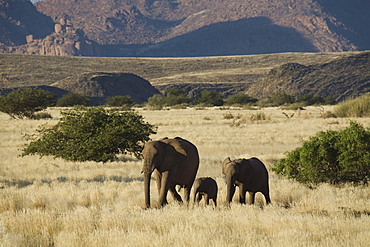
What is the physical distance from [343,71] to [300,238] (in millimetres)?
93990

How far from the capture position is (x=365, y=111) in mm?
35625

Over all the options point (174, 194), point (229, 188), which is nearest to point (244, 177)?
point (229, 188)

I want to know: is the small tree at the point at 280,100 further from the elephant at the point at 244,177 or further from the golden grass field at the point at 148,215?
the elephant at the point at 244,177

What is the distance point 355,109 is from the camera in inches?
1427

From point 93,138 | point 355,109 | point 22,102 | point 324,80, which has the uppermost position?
point 93,138

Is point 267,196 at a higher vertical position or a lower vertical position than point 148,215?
lower

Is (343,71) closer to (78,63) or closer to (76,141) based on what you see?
(78,63)

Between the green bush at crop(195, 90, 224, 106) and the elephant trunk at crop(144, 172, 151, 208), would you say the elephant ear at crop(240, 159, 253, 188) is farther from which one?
the green bush at crop(195, 90, 224, 106)

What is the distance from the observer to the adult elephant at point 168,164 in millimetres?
7941

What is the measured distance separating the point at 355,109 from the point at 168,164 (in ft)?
101

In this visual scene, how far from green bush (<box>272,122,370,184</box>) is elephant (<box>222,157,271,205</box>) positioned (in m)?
2.49

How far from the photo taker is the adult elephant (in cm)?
794

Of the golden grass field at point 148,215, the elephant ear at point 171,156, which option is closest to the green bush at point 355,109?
the golden grass field at point 148,215

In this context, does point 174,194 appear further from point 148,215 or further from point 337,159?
point 337,159
